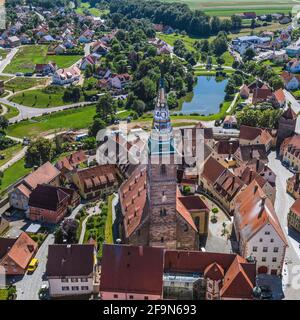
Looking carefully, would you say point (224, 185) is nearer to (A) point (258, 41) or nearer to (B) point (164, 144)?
(B) point (164, 144)

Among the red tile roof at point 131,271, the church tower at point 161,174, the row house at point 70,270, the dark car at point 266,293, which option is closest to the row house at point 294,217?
the dark car at point 266,293

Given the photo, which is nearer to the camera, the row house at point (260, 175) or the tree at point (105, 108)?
the row house at point (260, 175)

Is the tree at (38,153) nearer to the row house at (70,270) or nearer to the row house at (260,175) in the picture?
the row house at (260,175)

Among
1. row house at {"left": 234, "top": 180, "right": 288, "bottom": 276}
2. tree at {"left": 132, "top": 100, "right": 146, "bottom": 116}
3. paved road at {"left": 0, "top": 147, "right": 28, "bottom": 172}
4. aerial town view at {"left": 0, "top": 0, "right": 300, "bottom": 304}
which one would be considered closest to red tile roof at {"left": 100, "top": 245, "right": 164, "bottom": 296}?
aerial town view at {"left": 0, "top": 0, "right": 300, "bottom": 304}

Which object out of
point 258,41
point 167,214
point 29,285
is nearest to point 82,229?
point 29,285

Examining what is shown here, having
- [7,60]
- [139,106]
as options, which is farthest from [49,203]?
[7,60]

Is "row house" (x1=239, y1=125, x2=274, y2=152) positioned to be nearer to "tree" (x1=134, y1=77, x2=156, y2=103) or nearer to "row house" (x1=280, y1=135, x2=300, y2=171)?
"row house" (x1=280, y1=135, x2=300, y2=171)
